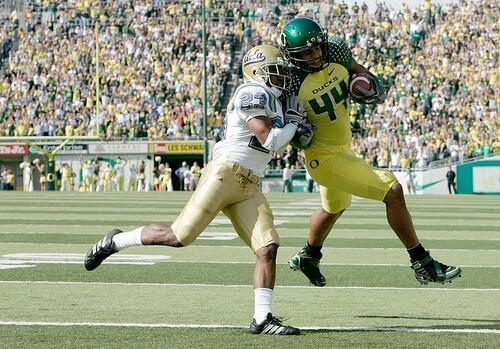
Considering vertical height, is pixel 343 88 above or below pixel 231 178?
above

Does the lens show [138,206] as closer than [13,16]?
Yes

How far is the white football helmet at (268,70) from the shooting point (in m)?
5.77

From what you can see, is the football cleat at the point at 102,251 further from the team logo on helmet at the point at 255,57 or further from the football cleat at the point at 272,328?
the team logo on helmet at the point at 255,57

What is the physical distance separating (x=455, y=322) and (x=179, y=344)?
64.4 inches

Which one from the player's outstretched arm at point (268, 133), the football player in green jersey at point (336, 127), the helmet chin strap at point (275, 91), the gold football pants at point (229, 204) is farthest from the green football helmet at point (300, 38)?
the gold football pants at point (229, 204)

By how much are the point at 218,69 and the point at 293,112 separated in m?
30.9

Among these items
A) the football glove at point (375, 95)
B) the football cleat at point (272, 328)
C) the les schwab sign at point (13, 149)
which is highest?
the football glove at point (375, 95)

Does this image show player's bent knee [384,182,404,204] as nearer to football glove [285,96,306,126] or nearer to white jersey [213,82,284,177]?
football glove [285,96,306,126]

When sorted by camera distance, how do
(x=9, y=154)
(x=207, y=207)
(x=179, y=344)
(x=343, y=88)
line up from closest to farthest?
(x=179, y=344), (x=207, y=207), (x=343, y=88), (x=9, y=154)

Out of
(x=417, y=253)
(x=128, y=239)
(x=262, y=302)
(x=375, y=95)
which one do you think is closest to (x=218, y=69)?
(x=375, y=95)

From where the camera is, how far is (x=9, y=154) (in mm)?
36812

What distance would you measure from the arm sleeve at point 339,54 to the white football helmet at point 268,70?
856mm

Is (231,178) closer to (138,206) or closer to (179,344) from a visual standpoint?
(179,344)

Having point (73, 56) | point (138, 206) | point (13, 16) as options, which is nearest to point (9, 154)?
point (73, 56)
